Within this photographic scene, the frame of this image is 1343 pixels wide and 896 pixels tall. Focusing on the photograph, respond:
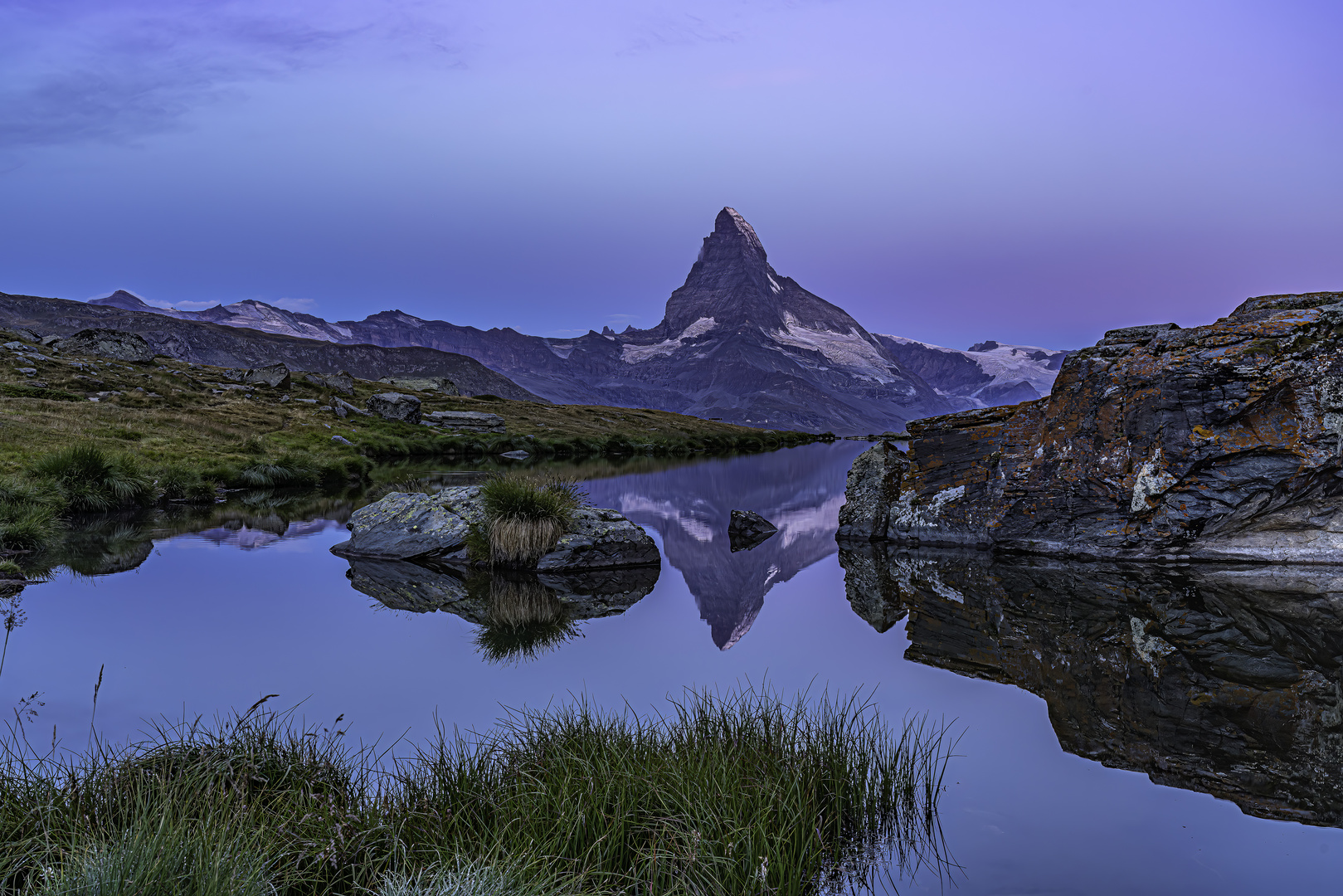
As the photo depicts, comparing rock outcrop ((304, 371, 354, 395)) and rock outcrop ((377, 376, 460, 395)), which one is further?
rock outcrop ((377, 376, 460, 395))

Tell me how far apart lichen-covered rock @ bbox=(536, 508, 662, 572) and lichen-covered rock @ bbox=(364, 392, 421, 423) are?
46064 millimetres

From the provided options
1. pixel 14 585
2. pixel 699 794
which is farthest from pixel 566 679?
pixel 14 585

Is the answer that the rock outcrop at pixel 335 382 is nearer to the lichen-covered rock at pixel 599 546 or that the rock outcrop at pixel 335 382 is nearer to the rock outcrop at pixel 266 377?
the rock outcrop at pixel 266 377

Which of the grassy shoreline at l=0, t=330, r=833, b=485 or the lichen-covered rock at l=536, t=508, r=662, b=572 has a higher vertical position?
the grassy shoreline at l=0, t=330, r=833, b=485

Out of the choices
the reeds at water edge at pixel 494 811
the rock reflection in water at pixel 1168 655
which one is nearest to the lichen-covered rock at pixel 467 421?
the rock reflection in water at pixel 1168 655

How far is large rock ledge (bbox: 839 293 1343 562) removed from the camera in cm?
1066

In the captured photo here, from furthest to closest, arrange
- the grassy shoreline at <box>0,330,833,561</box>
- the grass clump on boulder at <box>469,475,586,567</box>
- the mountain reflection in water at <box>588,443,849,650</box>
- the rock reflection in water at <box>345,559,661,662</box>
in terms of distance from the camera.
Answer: the grassy shoreline at <box>0,330,833,561</box> → the grass clump on boulder at <box>469,475,586,567</box> → the mountain reflection in water at <box>588,443,849,650</box> → the rock reflection in water at <box>345,559,661,662</box>

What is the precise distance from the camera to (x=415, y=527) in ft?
42.0

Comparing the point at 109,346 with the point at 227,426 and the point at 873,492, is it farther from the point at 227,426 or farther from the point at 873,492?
the point at 873,492

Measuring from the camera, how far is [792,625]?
8797 millimetres

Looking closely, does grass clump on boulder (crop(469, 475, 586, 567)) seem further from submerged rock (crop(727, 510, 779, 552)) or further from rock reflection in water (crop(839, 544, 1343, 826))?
rock reflection in water (crop(839, 544, 1343, 826))

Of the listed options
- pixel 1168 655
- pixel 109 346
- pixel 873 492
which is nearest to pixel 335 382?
pixel 109 346

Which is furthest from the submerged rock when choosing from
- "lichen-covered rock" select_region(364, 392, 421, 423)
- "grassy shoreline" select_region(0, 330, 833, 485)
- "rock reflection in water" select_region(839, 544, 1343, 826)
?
"lichen-covered rock" select_region(364, 392, 421, 423)

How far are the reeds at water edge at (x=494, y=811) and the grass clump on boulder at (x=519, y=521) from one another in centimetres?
653
